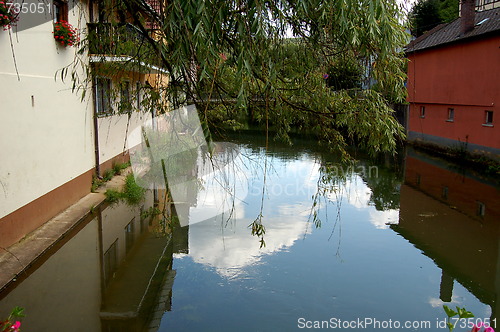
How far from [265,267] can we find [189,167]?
6.74 feet

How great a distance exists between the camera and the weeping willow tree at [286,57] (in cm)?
313

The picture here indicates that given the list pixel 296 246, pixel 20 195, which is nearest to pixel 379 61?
pixel 296 246

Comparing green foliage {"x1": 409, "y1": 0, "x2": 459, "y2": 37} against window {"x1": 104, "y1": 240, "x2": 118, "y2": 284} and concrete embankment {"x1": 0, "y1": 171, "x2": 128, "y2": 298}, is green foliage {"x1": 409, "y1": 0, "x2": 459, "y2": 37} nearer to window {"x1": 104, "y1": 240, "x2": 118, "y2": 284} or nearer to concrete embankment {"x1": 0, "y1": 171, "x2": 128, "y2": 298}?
concrete embankment {"x1": 0, "y1": 171, "x2": 128, "y2": 298}

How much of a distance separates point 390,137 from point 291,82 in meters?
1.17

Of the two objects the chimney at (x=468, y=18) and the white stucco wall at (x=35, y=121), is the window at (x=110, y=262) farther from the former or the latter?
the chimney at (x=468, y=18)

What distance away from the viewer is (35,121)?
24.7ft

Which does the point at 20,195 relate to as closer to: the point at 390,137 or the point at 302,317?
the point at 302,317

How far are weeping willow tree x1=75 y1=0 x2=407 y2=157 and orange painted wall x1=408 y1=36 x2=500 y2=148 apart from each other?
9412 millimetres

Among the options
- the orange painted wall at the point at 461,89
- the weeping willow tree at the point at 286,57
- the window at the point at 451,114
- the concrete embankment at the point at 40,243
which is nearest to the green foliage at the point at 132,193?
the concrete embankment at the point at 40,243

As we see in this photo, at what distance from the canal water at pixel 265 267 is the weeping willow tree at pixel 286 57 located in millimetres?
582

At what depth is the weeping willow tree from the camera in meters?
3.13

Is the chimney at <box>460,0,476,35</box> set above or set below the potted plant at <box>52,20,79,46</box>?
above

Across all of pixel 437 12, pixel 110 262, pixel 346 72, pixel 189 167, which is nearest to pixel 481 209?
pixel 346 72

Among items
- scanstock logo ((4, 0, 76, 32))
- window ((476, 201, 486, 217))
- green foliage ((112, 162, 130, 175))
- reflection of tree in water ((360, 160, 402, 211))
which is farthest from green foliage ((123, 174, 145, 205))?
window ((476, 201, 486, 217))
